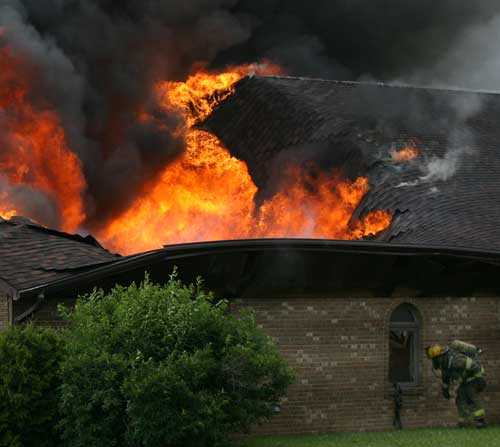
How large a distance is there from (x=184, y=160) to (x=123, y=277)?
33.3 feet

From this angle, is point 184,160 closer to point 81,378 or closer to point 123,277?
point 123,277

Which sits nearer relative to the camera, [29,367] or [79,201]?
[29,367]

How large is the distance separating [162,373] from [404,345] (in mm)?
5885

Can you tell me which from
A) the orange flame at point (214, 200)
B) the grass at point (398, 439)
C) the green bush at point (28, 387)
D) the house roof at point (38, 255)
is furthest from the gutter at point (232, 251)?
the orange flame at point (214, 200)

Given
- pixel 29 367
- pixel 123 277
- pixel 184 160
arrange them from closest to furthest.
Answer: pixel 29 367 → pixel 123 277 → pixel 184 160

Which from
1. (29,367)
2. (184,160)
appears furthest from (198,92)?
(29,367)

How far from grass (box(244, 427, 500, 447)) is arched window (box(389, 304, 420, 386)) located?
0.96 metres

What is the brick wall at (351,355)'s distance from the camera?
45.8 feet

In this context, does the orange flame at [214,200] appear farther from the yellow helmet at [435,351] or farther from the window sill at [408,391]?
the yellow helmet at [435,351]

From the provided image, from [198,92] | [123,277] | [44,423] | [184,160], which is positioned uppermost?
[198,92]

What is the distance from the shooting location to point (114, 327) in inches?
434

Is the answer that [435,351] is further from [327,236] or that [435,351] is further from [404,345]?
[327,236]

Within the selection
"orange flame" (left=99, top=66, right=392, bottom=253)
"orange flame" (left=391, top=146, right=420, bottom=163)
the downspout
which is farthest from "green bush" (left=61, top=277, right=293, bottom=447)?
"orange flame" (left=391, top=146, right=420, bottom=163)

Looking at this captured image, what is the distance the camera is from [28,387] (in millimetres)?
11375
